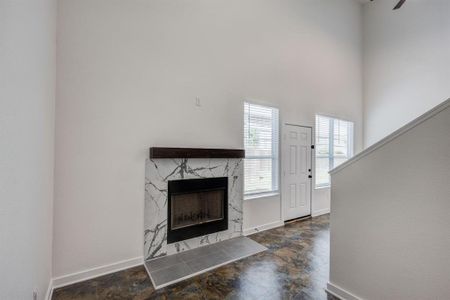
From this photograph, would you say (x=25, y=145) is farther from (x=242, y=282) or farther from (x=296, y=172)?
(x=296, y=172)

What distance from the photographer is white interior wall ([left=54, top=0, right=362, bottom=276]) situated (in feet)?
8.21

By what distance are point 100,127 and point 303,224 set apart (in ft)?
13.3

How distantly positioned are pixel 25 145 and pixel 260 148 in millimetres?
3449

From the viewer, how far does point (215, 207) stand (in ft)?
11.8

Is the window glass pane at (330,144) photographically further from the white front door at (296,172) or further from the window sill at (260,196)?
the window sill at (260,196)

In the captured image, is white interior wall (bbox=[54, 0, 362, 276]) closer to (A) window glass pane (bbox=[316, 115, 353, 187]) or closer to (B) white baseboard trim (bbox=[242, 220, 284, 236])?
(B) white baseboard trim (bbox=[242, 220, 284, 236])

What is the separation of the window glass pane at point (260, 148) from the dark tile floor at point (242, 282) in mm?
1330

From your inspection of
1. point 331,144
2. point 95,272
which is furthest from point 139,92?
point 331,144

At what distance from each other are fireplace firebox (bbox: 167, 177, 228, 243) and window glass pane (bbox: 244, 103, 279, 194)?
2.16 feet

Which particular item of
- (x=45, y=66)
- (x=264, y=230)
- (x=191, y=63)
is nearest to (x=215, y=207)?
(x=264, y=230)

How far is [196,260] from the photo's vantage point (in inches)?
115

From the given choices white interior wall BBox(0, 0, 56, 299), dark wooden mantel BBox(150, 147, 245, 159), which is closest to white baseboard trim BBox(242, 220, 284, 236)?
dark wooden mantel BBox(150, 147, 245, 159)

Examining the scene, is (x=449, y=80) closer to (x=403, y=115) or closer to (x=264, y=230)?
(x=403, y=115)

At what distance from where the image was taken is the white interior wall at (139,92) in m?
2.50
